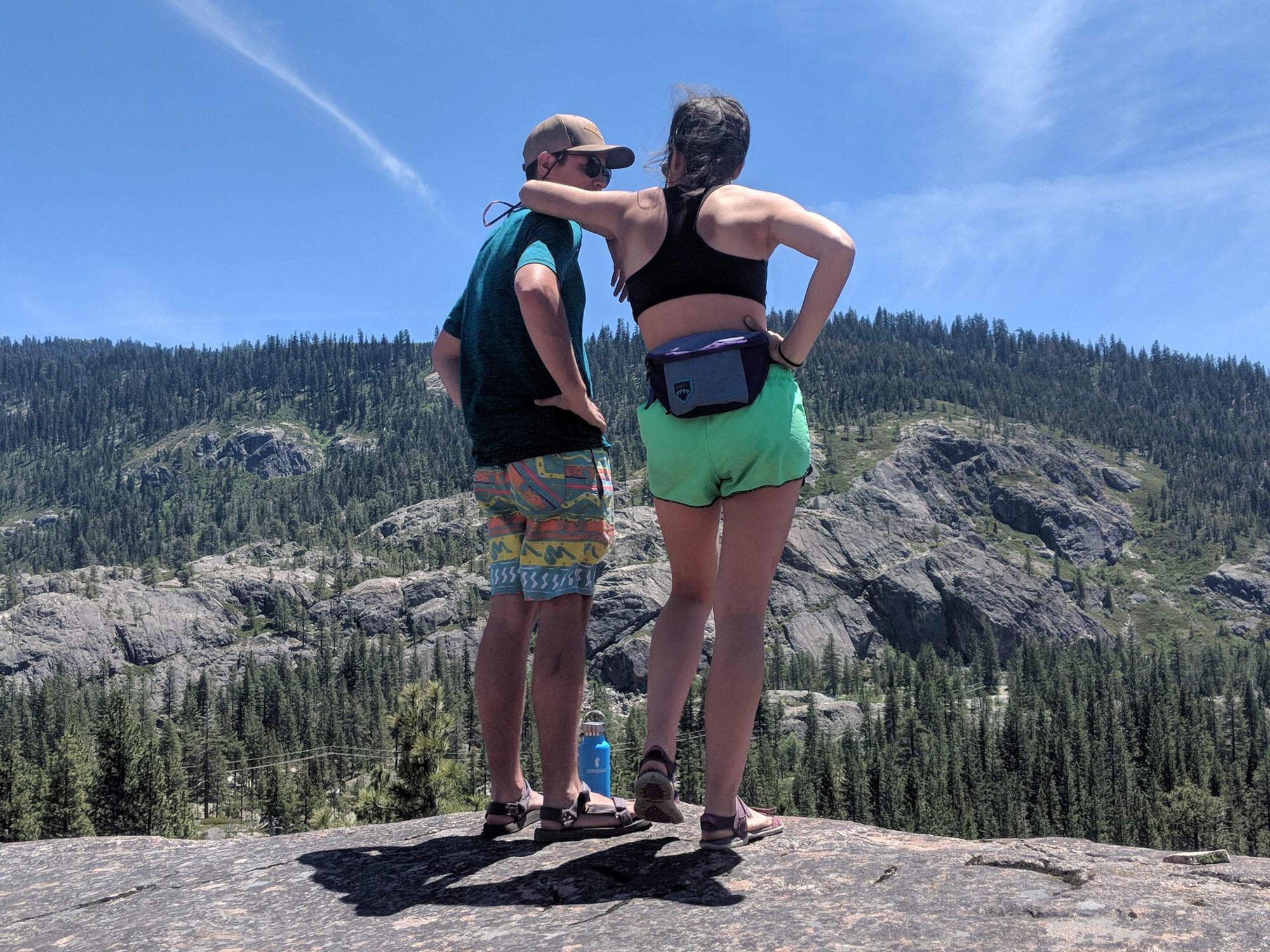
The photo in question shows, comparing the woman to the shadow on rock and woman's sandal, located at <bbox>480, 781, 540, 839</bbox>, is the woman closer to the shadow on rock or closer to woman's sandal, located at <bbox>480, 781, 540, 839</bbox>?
the shadow on rock

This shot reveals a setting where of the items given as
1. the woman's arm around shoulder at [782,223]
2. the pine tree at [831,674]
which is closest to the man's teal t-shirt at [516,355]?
the woman's arm around shoulder at [782,223]

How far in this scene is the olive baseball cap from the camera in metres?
5.06

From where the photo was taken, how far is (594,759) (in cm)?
572

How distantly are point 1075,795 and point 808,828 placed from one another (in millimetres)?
108908

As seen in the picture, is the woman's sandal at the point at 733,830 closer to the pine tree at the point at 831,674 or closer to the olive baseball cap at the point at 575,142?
the olive baseball cap at the point at 575,142

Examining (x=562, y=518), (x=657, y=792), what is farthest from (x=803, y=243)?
(x=657, y=792)

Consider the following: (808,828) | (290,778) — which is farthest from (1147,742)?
(808,828)

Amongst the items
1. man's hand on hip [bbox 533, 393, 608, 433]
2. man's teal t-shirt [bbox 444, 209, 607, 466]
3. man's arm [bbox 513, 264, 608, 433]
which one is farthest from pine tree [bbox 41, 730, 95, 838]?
man's arm [bbox 513, 264, 608, 433]

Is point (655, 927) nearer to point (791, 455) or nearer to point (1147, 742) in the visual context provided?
point (791, 455)

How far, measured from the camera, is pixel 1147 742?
11556 centimetres

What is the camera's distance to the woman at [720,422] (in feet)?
14.0

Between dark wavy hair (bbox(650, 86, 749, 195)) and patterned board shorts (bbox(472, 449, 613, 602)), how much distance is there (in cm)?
133

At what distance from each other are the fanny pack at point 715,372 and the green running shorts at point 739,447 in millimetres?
54

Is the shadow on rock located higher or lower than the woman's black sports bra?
lower
